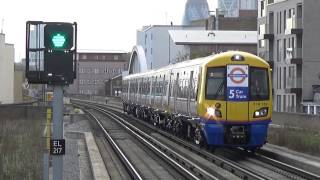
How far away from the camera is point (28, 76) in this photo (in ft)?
29.6

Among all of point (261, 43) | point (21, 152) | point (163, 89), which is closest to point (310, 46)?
point (261, 43)

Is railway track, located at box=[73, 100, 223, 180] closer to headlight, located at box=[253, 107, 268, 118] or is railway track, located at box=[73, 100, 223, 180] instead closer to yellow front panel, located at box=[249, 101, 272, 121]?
yellow front panel, located at box=[249, 101, 272, 121]

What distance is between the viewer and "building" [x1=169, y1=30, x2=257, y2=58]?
108375 millimetres

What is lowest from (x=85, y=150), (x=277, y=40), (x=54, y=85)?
(x=85, y=150)

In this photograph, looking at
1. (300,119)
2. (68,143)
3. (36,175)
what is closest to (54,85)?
(36,175)

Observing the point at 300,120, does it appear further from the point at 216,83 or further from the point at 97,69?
the point at 97,69

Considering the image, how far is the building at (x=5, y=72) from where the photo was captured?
266 ft

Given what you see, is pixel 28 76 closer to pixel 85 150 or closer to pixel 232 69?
pixel 232 69

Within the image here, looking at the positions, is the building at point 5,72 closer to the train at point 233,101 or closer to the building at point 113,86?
the building at point 113,86

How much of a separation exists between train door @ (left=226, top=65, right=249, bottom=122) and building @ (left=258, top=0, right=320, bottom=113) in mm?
33060

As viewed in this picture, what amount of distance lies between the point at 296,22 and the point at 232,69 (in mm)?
38059

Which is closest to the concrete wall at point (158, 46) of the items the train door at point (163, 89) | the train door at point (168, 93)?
the train door at point (163, 89)

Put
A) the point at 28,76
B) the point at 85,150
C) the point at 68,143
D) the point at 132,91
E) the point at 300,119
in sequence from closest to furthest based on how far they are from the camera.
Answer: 1. the point at 28,76
2. the point at 85,150
3. the point at 68,143
4. the point at 300,119
5. the point at 132,91

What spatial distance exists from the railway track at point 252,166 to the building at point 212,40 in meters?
84.8
